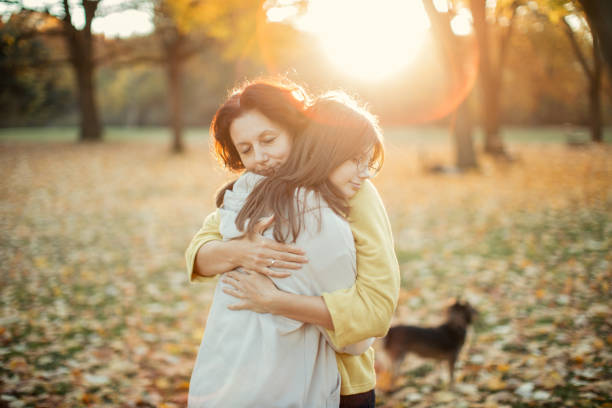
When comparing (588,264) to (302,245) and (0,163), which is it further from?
(0,163)

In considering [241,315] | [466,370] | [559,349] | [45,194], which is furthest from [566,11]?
[45,194]

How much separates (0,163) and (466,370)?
20.0 metres

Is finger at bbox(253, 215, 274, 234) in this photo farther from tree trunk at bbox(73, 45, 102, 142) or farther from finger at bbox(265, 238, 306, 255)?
tree trunk at bbox(73, 45, 102, 142)

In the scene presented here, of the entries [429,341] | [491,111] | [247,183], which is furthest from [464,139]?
[247,183]

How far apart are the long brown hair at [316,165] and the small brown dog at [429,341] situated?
2468 millimetres

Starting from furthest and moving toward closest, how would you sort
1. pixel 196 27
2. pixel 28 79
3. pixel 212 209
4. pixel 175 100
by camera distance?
pixel 28 79 → pixel 175 100 → pixel 196 27 → pixel 212 209

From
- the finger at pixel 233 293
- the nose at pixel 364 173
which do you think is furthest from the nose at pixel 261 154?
the finger at pixel 233 293

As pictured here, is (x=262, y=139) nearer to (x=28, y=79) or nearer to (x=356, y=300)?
(x=356, y=300)

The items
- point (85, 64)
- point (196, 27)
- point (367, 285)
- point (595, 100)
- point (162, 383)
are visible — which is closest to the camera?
point (367, 285)

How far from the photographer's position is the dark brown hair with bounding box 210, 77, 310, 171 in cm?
176

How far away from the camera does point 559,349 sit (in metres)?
4.19

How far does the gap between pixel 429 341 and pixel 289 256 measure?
8.43 feet

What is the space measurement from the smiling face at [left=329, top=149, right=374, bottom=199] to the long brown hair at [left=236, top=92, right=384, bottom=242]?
0.02m

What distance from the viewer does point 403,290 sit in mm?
6016
